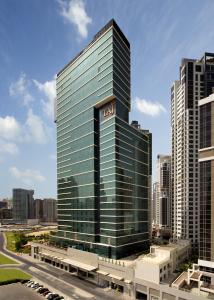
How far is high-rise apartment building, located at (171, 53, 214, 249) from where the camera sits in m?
136

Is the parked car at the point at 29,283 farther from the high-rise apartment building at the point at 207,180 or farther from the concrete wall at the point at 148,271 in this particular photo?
the high-rise apartment building at the point at 207,180

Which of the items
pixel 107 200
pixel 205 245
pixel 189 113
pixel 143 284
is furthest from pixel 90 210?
pixel 189 113

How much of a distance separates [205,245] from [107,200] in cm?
3731

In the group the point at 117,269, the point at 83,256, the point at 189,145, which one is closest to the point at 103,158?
the point at 83,256

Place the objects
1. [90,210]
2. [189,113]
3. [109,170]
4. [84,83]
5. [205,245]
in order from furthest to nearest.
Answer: [189,113]
[84,83]
[90,210]
[109,170]
[205,245]

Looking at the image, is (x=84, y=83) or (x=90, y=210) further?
(x=84, y=83)

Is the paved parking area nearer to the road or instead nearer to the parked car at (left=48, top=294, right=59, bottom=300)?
the parked car at (left=48, top=294, right=59, bottom=300)

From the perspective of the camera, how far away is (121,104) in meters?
106

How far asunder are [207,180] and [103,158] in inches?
1595

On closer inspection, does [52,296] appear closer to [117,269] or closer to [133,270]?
[117,269]

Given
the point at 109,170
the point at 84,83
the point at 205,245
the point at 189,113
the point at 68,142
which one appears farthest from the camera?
the point at 189,113

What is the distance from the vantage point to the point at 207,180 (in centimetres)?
7812

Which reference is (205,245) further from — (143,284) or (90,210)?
(90,210)

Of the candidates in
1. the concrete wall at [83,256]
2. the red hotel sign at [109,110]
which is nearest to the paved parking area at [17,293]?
the concrete wall at [83,256]
